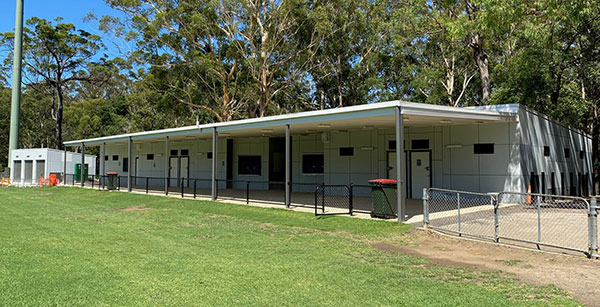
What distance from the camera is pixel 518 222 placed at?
1034 centimetres

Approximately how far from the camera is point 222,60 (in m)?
31.8

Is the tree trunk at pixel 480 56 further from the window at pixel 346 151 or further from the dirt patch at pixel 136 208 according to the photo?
the dirt patch at pixel 136 208

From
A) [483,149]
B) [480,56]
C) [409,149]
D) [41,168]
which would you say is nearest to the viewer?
[483,149]

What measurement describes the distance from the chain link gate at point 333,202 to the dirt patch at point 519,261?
11.4ft

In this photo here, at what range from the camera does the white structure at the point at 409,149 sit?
13234 mm

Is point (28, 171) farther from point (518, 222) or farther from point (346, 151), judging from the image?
point (518, 222)

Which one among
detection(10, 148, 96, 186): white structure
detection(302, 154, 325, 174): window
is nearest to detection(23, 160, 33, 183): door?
detection(10, 148, 96, 186): white structure

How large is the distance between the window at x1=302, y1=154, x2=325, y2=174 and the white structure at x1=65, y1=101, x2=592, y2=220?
0.05 metres

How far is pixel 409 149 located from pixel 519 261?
32.7ft

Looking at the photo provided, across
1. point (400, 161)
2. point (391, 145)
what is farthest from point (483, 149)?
point (400, 161)

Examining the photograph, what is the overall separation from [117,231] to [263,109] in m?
21.7

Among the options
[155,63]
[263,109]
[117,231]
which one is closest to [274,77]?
[263,109]

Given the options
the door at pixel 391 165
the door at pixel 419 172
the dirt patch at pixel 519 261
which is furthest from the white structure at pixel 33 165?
the dirt patch at pixel 519 261

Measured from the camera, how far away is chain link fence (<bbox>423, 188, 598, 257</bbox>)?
299 inches
